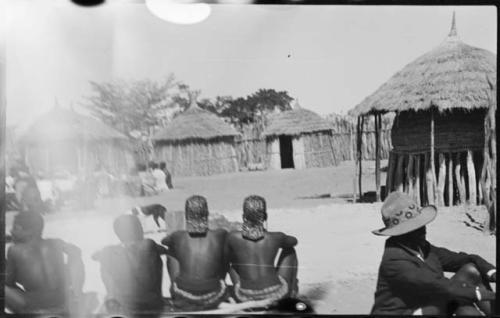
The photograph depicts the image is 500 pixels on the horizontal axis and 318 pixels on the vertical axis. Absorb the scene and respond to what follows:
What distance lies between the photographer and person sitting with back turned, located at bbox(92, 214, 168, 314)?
368 cm

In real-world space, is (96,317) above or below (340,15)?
below

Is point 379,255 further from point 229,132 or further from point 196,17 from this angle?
point 196,17

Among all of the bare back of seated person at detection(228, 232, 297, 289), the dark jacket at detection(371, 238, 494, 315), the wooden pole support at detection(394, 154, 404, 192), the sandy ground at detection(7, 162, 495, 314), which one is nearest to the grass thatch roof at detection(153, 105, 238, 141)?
the sandy ground at detection(7, 162, 495, 314)

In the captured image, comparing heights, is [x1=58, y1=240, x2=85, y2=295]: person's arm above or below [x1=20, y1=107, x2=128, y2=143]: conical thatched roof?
below

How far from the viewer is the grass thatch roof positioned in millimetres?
3664

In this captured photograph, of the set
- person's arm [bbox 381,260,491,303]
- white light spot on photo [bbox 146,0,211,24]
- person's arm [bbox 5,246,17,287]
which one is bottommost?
person's arm [bbox 381,260,491,303]

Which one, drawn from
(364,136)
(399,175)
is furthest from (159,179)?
(399,175)

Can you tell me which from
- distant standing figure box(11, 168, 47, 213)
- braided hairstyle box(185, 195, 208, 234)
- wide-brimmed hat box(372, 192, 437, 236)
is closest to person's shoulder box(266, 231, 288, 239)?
braided hairstyle box(185, 195, 208, 234)

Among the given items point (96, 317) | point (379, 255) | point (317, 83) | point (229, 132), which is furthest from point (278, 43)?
point (96, 317)

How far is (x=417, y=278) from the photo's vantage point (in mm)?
3639

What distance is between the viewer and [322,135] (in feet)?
12.2

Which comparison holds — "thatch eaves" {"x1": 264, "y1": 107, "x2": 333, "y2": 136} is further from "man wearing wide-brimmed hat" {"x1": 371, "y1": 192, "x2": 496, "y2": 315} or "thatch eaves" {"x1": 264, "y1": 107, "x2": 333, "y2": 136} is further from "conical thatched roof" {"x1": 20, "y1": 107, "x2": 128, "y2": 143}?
"conical thatched roof" {"x1": 20, "y1": 107, "x2": 128, "y2": 143}

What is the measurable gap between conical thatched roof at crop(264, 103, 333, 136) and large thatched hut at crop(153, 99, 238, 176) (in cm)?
24

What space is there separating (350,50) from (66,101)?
5.69ft
